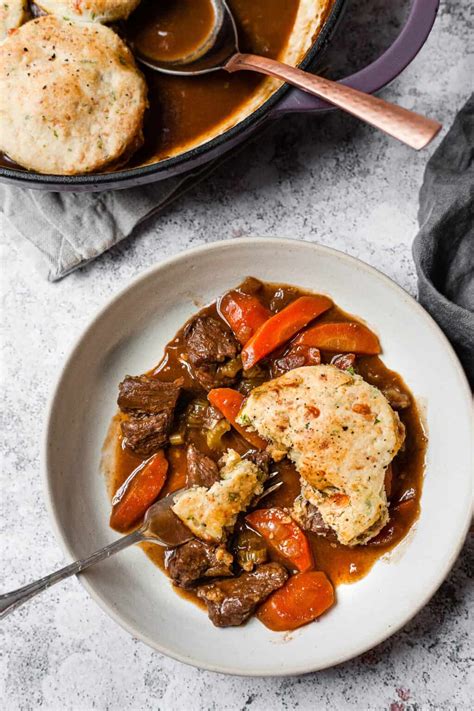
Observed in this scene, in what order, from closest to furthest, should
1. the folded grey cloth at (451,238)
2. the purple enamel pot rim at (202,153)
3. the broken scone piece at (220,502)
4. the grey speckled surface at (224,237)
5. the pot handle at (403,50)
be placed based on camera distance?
the pot handle at (403,50), the purple enamel pot rim at (202,153), the broken scone piece at (220,502), the folded grey cloth at (451,238), the grey speckled surface at (224,237)

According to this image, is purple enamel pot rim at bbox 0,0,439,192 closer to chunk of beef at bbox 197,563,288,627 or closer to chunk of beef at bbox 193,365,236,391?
chunk of beef at bbox 193,365,236,391

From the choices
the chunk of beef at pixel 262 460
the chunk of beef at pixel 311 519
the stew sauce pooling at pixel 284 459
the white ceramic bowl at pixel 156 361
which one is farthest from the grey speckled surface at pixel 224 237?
the chunk of beef at pixel 262 460

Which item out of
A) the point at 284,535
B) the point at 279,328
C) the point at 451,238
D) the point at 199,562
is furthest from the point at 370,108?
the point at 199,562

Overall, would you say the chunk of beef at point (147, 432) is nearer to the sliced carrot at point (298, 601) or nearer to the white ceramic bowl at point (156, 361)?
the white ceramic bowl at point (156, 361)

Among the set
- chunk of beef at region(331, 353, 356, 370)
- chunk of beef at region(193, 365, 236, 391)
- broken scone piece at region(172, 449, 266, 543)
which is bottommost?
broken scone piece at region(172, 449, 266, 543)

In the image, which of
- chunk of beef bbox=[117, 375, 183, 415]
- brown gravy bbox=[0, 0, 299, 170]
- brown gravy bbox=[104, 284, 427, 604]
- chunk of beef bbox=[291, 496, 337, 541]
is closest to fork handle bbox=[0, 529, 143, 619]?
brown gravy bbox=[104, 284, 427, 604]

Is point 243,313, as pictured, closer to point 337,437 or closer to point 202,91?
point 337,437
